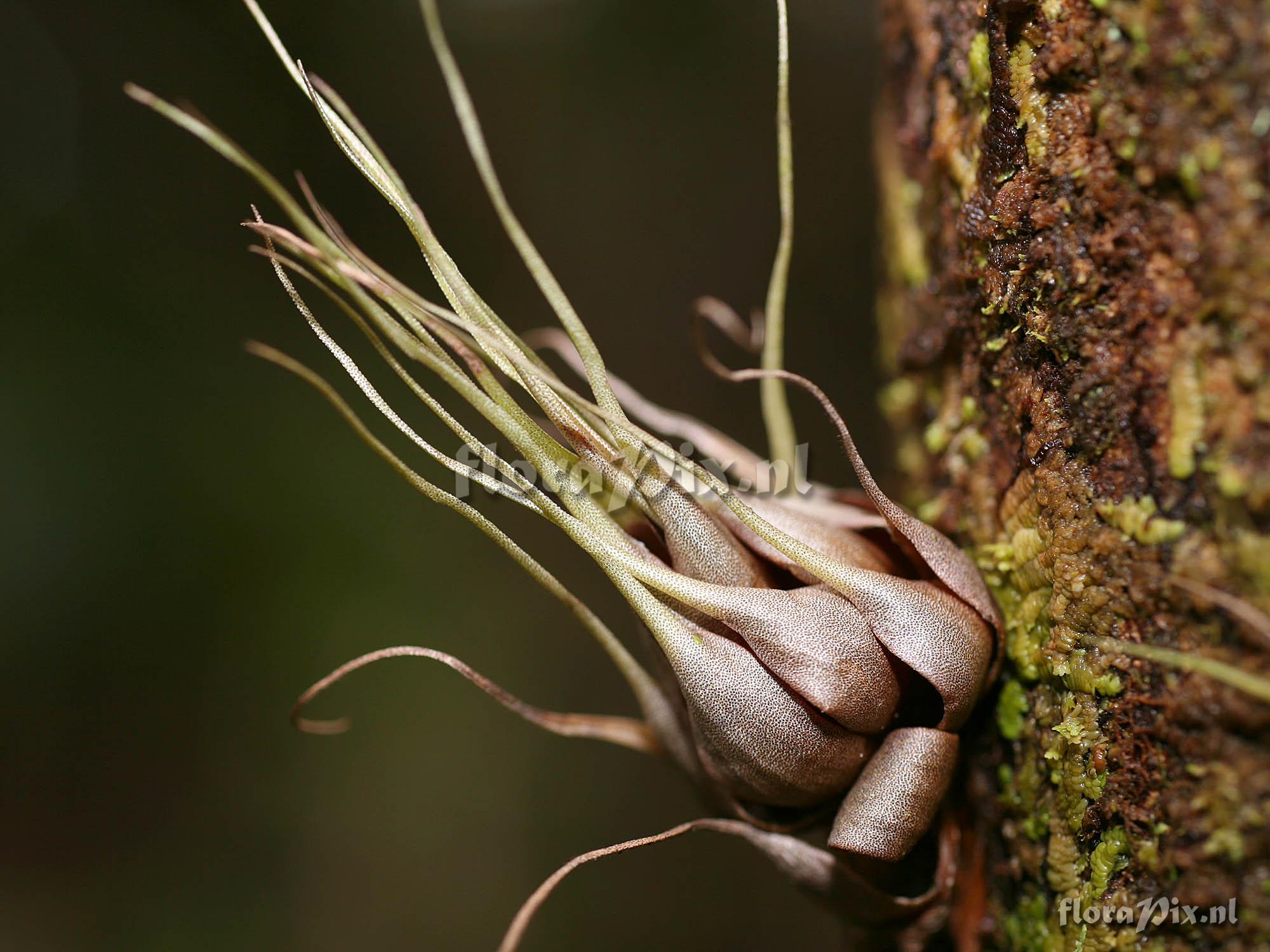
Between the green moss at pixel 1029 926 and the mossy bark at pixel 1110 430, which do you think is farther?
the green moss at pixel 1029 926

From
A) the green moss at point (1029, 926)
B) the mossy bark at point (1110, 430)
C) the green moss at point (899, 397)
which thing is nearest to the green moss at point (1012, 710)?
the mossy bark at point (1110, 430)

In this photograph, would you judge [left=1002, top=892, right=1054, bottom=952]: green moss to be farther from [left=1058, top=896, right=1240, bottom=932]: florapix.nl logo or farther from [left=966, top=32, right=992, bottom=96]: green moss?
[left=966, top=32, right=992, bottom=96]: green moss

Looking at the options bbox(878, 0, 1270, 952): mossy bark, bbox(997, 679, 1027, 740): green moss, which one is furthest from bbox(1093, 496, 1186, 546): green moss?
bbox(997, 679, 1027, 740): green moss

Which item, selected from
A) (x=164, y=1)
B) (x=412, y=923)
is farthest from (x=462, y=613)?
(x=164, y=1)

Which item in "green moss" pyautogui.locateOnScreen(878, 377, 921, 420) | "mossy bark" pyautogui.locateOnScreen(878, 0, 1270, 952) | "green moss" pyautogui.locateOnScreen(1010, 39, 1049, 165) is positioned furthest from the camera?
"green moss" pyautogui.locateOnScreen(878, 377, 921, 420)

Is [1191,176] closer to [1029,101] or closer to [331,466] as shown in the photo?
[1029,101]

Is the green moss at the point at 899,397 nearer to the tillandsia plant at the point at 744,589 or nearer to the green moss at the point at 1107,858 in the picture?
the tillandsia plant at the point at 744,589
